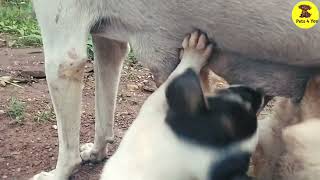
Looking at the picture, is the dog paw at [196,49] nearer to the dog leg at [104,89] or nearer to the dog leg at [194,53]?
the dog leg at [194,53]

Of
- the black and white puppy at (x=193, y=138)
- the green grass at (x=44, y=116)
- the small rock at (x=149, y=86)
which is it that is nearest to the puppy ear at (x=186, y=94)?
the black and white puppy at (x=193, y=138)

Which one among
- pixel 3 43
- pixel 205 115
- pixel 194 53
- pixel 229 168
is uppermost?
pixel 194 53

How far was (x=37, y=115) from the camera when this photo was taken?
13.2 ft

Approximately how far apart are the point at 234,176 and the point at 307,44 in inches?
22.3

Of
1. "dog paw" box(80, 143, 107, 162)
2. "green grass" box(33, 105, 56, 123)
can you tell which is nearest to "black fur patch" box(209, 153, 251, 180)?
"dog paw" box(80, 143, 107, 162)

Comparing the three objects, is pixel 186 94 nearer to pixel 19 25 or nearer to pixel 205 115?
pixel 205 115

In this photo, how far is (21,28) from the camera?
553 centimetres

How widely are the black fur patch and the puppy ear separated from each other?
215mm

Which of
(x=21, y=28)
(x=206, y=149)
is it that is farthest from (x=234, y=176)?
(x=21, y=28)

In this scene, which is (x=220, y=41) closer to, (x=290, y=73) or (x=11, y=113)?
(x=290, y=73)

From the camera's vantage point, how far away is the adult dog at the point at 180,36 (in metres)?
2.63

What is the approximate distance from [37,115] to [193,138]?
66.0 inches

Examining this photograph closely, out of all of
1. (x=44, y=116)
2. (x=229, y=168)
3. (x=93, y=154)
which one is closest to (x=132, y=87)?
(x=44, y=116)
